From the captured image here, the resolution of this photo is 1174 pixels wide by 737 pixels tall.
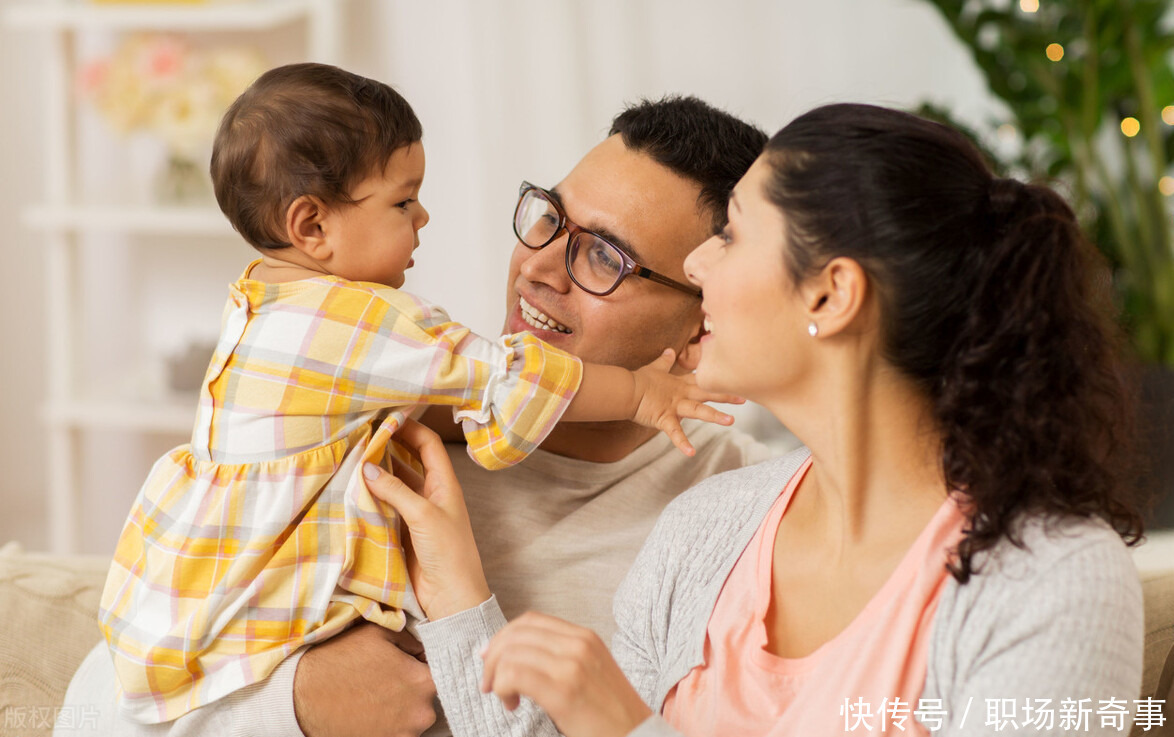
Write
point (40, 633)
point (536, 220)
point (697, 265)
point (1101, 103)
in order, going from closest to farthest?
1. point (697, 265)
2. point (40, 633)
3. point (536, 220)
4. point (1101, 103)

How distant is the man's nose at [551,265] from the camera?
1.70 metres

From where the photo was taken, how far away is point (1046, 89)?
2947 mm

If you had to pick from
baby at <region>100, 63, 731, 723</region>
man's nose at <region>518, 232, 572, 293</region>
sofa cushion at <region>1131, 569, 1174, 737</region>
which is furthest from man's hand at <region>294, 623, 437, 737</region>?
sofa cushion at <region>1131, 569, 1174, 737</region>

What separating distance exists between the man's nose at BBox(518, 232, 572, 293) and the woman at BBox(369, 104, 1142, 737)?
0.41 metres

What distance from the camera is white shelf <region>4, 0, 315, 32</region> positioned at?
3115mm

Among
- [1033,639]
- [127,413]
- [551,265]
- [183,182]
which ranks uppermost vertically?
[551,265]

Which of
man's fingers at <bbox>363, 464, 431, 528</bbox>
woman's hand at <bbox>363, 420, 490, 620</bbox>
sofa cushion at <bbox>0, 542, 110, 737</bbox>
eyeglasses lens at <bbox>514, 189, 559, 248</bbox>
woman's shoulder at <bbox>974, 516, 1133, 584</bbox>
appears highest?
eyeglasses lens at <bbox>514, 189, 559, 248</bbox>

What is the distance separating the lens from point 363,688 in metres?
1.41

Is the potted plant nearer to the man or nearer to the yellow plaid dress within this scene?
the man

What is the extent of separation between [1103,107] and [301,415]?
255 cm

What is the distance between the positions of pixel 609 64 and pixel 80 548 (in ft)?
7.59

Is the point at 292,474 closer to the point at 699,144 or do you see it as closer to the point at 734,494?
the point at 734,494

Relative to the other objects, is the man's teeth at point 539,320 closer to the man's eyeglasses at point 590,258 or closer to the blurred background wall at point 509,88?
the man's eyeglasses at point 590,258

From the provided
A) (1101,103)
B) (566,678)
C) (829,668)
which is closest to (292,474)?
(566,678)
